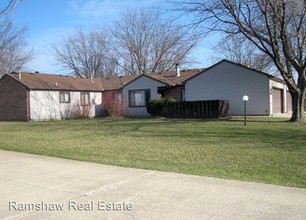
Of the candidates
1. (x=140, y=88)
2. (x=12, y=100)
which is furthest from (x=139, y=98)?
(x=12, y=100)

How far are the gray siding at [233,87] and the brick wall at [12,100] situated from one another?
13.4 metres

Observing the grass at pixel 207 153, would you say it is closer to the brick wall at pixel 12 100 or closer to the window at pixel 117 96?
the brick wall at pixel 12 100

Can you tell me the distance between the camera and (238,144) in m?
12.5

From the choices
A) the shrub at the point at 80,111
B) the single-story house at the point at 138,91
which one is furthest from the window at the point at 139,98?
the shrub at the point at 80,111

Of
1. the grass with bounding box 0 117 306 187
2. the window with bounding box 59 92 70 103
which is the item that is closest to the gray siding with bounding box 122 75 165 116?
the window with bounding box 59 92 70 103

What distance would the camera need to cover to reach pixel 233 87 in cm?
2873

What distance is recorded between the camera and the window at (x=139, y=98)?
109ft

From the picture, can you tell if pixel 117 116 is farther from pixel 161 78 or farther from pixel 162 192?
pixel 162 192

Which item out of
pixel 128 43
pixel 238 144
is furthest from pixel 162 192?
pixel 128 43

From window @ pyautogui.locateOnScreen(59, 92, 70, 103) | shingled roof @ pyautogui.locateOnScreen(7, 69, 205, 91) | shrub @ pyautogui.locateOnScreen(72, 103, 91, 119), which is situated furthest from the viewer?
shrub @ pyautogui.locateOnScreen(72, 103, 91, 119)

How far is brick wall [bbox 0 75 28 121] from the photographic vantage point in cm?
3233

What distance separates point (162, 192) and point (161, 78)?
27297mm

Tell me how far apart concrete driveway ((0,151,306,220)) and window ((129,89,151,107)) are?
2502 cm

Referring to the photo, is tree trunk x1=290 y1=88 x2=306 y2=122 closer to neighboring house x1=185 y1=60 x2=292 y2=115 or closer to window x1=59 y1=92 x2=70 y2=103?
neighboring house x1=185 y1=60 x2=292 y2=115
